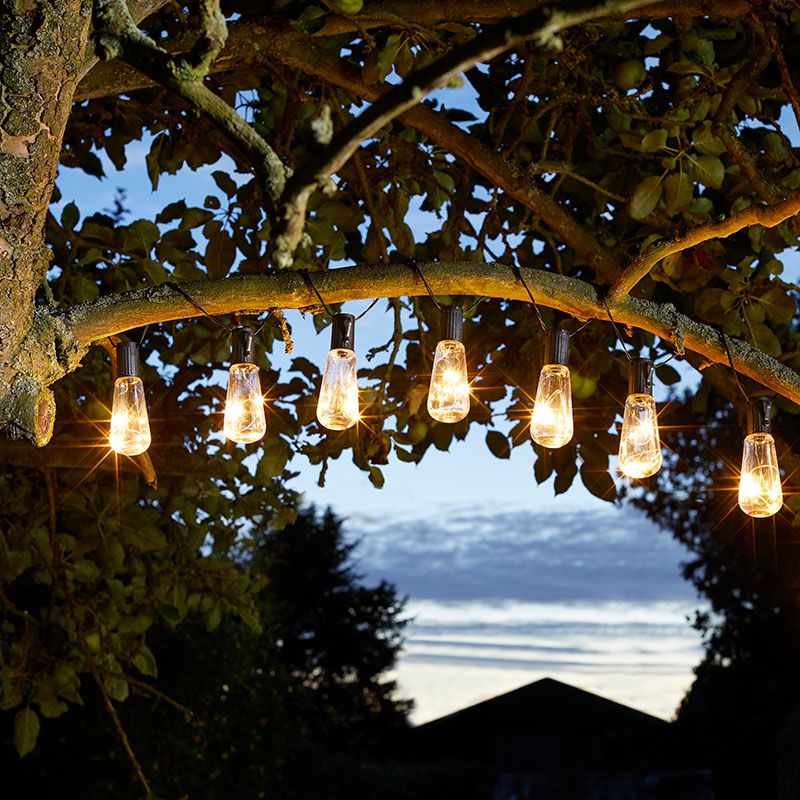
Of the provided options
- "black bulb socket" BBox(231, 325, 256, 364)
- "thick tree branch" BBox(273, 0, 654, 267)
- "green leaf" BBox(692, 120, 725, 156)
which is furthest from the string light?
"thick tree branch" BBox(273, 0, 654, 267)

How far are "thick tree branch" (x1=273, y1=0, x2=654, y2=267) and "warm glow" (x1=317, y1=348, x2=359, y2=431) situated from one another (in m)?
1.09

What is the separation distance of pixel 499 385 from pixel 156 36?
138 cm

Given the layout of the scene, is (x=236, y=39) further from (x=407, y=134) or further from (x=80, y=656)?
(x=80, y=656)

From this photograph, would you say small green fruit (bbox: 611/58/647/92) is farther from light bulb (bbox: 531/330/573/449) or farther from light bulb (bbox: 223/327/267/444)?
light bulb (bbox: 223/327/267/444)

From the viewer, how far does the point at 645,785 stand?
10.2 m

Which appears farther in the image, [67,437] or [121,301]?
[67,437]

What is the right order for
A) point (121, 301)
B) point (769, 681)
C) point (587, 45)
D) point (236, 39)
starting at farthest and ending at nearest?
point (769, 681) → point (587, 45) → point (236, 39) → point (121, 301)

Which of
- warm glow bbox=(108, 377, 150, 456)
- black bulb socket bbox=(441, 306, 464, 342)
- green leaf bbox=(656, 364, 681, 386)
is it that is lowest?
warm glow bbox=(108, 377, 150, 456)

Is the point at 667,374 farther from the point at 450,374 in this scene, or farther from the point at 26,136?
the point at 26,136

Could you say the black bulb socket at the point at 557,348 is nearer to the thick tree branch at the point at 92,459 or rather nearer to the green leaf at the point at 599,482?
Result: the green leaf at the point at 599,482

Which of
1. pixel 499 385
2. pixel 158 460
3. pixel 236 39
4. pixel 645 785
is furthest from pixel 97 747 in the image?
pixel 236 39

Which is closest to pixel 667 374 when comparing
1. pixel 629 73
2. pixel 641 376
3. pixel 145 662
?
pixel 629 73

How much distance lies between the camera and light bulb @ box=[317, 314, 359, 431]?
236 centimetres

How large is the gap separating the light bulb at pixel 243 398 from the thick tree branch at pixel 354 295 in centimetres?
38
